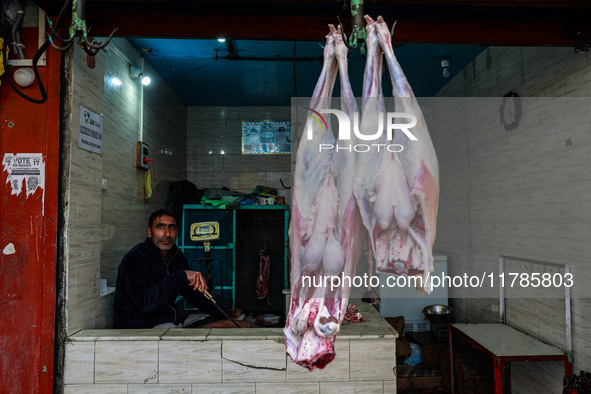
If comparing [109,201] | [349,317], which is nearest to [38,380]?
[109,201]

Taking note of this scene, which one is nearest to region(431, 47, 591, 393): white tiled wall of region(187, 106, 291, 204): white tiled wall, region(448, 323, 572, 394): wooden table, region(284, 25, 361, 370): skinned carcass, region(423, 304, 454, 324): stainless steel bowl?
region(448, 323, 572, 394): wooden table

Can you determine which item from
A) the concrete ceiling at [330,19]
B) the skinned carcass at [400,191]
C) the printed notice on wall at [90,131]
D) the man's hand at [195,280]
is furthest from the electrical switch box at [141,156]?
the skinned carcass at [400,191]

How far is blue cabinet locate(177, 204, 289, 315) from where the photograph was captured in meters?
5.28

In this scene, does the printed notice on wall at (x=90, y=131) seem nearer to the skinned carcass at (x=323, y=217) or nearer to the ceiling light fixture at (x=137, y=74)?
the ceiling light fixture at (x=137, y=74)

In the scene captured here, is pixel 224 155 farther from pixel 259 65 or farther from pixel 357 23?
pixel 357 23

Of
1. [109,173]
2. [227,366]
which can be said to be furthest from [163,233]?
[227,366]

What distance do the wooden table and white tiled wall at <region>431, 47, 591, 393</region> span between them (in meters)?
0.10

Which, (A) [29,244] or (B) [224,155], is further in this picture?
(B) [224,155]

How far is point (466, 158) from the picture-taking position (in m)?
4.86

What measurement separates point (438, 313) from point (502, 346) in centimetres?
141

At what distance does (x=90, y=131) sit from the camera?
2.58 metres

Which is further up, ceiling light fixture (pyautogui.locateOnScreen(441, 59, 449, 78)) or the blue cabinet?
ceiling light fixture (pyautogui.locateOnScreen(441, 59, 449, 78))

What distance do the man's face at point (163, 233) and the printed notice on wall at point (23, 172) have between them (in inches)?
41.3

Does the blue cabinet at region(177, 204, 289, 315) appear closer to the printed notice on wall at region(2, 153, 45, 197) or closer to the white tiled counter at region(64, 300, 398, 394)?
the white tiled counter at region(64, 300, 398, 394)
